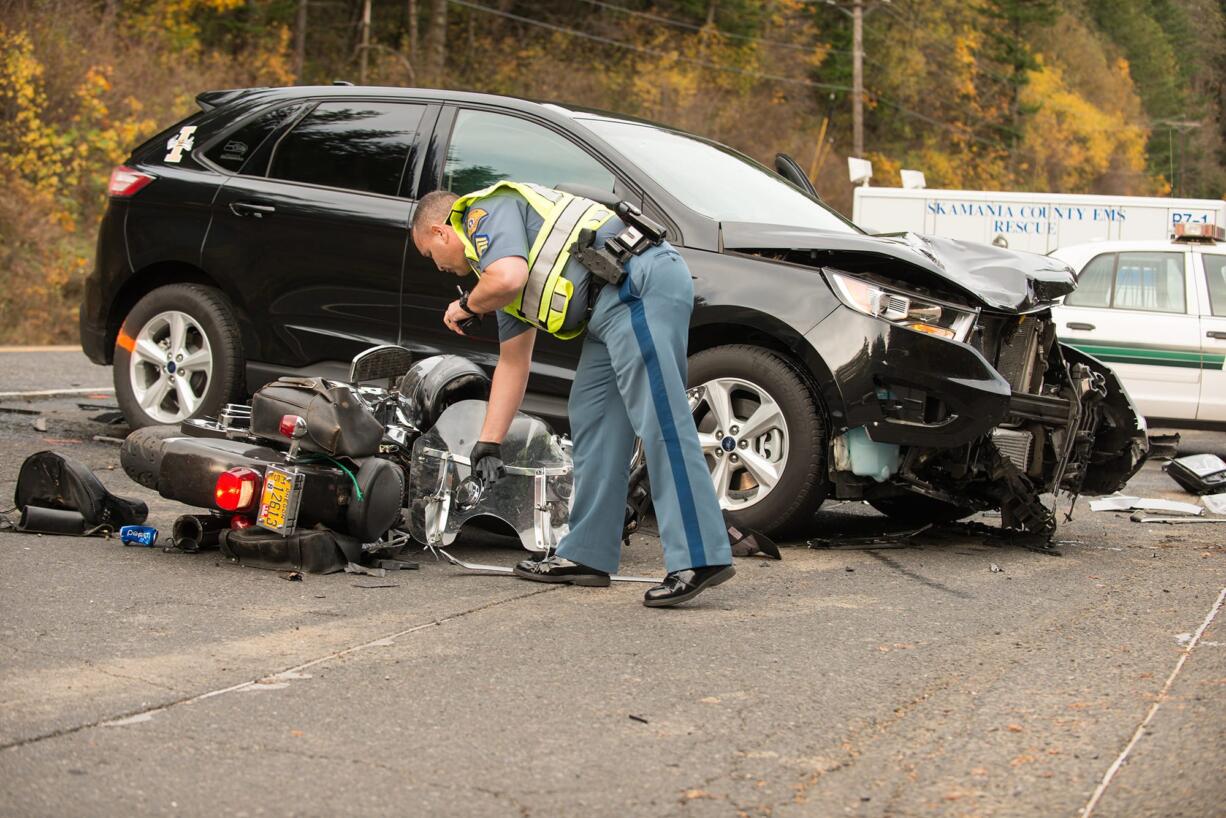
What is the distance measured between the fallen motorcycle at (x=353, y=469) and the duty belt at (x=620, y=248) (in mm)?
975

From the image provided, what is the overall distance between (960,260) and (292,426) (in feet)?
9.77

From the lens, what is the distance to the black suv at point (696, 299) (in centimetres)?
612

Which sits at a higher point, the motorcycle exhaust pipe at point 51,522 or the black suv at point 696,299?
the black suv at point 696,299

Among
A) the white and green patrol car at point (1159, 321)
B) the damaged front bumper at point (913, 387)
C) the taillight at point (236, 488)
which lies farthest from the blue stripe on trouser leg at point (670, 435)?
the white and green patrol car at point (1159, 321)

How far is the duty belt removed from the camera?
5.16m

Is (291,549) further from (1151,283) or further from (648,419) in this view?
(1151,283)

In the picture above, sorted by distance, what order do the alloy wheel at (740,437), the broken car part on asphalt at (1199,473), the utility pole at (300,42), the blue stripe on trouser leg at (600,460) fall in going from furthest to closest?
the utility pole at (300,42), the broken car part on asphalt at (1199,473), the alloy wheel at (740,437), the blue stripe on trouser leg at (600,460)

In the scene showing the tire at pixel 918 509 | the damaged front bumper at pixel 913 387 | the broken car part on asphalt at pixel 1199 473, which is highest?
the damaged front bumper at pixel 913 387

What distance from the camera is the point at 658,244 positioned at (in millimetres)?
5246

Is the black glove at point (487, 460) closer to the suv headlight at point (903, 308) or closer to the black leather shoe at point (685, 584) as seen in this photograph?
the black leather shoe at point (685, 584)

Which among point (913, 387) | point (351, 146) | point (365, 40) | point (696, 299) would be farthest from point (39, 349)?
point (365, 40)

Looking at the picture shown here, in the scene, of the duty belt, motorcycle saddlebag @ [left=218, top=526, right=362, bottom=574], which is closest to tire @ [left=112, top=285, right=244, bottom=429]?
motorcycle saddlebag @ [left=218, top=526, right=362, bottom=574]

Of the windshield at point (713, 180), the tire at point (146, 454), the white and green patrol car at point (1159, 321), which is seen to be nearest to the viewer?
the tire at point (146, 454)

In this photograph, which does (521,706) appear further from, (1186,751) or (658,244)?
(658,244)
